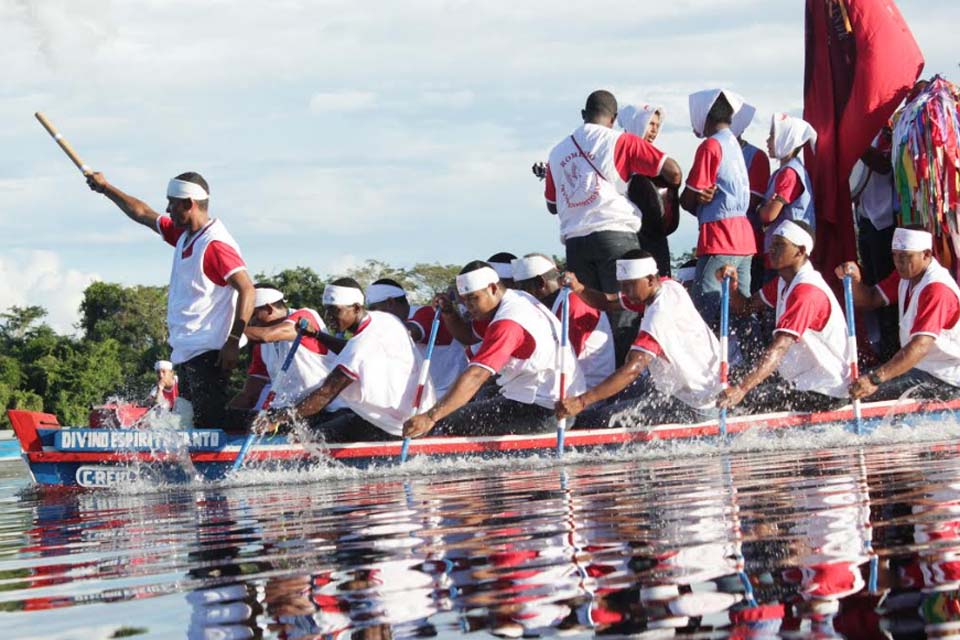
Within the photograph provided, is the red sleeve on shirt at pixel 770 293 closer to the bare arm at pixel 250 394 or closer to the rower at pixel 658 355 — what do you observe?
the rower at pixel 658 355

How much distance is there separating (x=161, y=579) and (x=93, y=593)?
8.6 inches

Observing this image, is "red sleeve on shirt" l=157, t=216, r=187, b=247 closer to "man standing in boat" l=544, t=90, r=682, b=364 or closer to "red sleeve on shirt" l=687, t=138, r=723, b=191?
"man standing in boat" l=544, t=90, r=682, b=364

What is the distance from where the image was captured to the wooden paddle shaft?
975 cm

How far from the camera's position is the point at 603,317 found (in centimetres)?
938

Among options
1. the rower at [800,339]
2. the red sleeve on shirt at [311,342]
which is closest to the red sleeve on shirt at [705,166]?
the rower at [800,339]

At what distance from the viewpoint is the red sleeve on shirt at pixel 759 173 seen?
33.4 ft

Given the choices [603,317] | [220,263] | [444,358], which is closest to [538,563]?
[220,263]

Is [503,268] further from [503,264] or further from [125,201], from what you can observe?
[125,201]

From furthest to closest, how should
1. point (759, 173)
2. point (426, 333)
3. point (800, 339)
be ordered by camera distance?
point (426, 333), point (759, 173), point (800, 339)

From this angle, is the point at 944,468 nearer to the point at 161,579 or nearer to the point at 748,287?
the point at 161,579

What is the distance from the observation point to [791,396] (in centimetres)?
936

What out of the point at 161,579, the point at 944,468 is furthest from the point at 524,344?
the point at 161,579

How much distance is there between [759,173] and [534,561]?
7.05 m

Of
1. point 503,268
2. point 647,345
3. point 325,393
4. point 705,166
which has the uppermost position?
point 705,166
